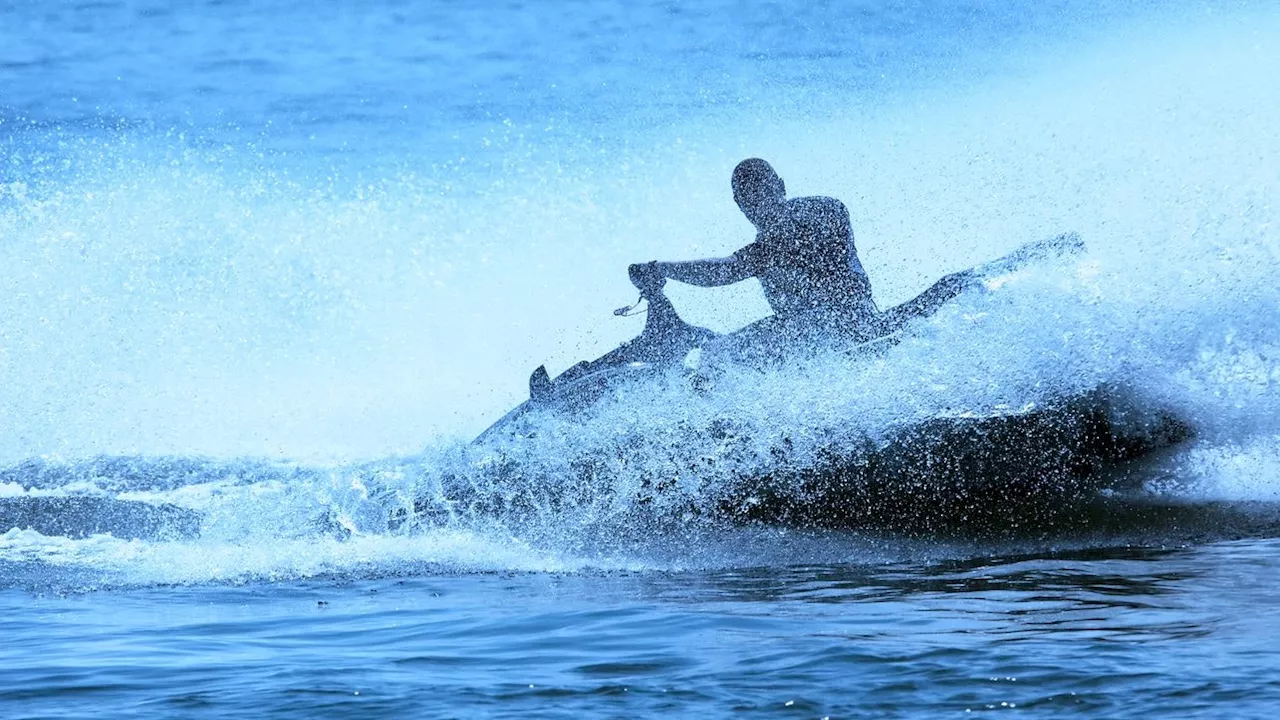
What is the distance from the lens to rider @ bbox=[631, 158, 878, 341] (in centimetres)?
1033

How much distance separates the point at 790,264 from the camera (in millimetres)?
10633

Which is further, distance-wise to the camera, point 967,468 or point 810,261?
point 810,261

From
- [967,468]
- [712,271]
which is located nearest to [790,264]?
[712,271]

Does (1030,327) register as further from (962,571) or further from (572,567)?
(572,567)

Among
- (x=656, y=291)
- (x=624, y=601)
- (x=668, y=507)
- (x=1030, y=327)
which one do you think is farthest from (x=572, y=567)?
(x=1030, y=327)

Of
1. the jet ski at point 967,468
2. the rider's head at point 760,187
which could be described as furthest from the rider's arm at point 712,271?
the jet ski at point 967,468

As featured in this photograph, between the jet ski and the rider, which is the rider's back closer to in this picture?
the rider

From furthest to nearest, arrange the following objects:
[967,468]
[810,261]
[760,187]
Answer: [760,187] → [810,261] → [967,468]

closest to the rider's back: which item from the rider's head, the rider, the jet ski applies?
the rider

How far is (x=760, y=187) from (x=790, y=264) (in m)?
0.62

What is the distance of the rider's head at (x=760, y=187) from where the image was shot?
10.7 metres

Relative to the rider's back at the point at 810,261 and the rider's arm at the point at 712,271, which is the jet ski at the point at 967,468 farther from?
the rider's arm at the point at 712,271

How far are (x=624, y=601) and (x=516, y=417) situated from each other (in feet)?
11.4

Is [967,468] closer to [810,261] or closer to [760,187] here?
[810,261]
